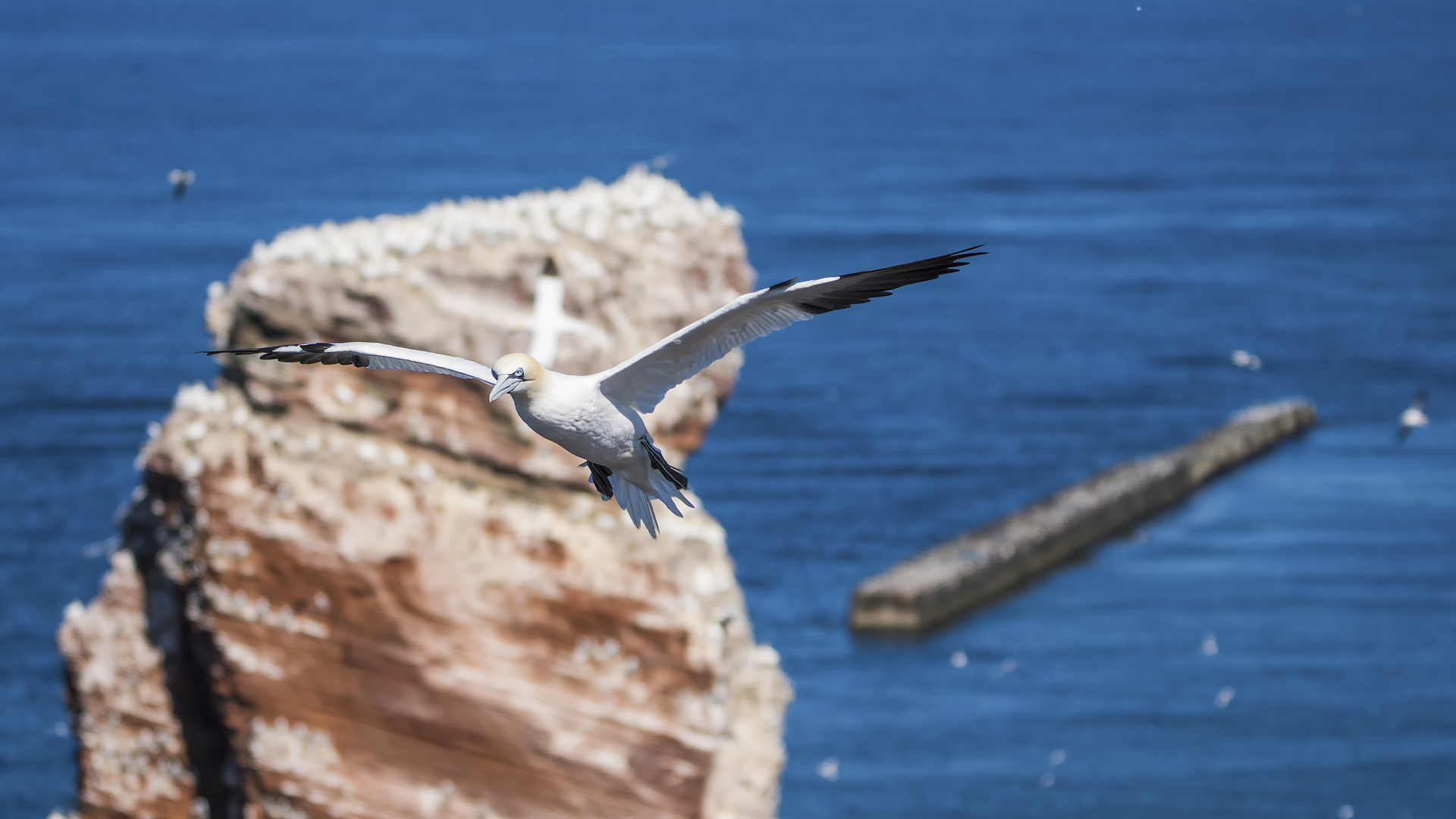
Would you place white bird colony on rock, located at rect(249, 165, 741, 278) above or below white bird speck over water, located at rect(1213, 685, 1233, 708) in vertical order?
below

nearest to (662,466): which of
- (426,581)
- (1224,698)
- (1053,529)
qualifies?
(426,581)

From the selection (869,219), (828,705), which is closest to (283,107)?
(869,219)

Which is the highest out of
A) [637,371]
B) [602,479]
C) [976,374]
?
[976,374]

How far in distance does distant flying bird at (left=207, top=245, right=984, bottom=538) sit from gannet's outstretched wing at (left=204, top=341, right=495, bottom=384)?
0.04 feet

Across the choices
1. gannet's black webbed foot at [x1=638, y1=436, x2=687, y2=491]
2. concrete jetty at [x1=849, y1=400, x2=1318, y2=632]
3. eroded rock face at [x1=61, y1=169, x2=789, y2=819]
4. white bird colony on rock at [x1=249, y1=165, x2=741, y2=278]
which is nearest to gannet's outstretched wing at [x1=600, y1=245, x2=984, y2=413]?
gannet's black webbed foot at [x1=638, y1=436, x2=687, y2=491]

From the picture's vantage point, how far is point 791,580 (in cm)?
5894

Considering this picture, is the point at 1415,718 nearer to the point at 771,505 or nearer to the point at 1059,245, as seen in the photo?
the point at 771,505

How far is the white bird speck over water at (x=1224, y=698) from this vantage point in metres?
54.6

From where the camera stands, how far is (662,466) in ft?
37.6

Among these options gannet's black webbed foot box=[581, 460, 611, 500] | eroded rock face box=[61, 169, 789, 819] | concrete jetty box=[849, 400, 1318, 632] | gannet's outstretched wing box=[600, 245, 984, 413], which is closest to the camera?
gannet's outstretched wing box=[600, 245, 984, 413]

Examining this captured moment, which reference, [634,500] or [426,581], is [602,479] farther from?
[426,581]

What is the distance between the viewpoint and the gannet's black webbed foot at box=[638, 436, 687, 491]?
11289 millimetres

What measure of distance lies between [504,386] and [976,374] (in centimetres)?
7164

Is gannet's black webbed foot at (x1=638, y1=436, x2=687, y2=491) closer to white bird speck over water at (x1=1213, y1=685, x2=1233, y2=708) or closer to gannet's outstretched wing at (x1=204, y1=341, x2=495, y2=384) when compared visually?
gannet's outstretched wing at (x1=204, y1=341, x2=495, y2=384)
